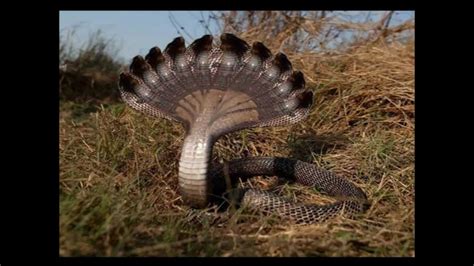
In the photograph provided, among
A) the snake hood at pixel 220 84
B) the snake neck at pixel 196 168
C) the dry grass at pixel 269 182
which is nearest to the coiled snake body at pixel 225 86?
the snake hood at pixel 220 84

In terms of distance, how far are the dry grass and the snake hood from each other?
51cm

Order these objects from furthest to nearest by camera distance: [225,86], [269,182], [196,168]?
1. [269,182]
2. [225,86]
3. [196,168]

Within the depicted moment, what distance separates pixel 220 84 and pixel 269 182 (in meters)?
1.02

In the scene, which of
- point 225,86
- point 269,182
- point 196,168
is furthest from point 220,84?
point 269,182

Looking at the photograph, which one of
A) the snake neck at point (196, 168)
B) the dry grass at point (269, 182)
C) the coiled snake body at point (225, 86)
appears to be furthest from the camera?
the coiled snake body at point (225, 86)

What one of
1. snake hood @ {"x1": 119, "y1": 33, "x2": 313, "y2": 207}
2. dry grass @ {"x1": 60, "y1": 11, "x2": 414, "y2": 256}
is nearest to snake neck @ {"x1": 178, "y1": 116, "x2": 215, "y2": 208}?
dry grass @ {"x1": 60, "y1": 11, "x2": 414, "y2": 256}

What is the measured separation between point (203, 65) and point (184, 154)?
581mm

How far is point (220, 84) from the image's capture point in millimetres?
2945

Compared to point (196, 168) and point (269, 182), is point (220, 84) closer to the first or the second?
point (196, 168)

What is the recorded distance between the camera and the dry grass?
227 cm

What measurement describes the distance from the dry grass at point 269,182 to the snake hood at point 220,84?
513 mm

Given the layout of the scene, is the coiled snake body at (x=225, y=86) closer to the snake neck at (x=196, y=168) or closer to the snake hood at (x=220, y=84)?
the snake hood at (x=220, y=84)

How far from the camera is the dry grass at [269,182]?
7.43 feet

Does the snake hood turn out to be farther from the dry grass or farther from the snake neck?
the dry grass
